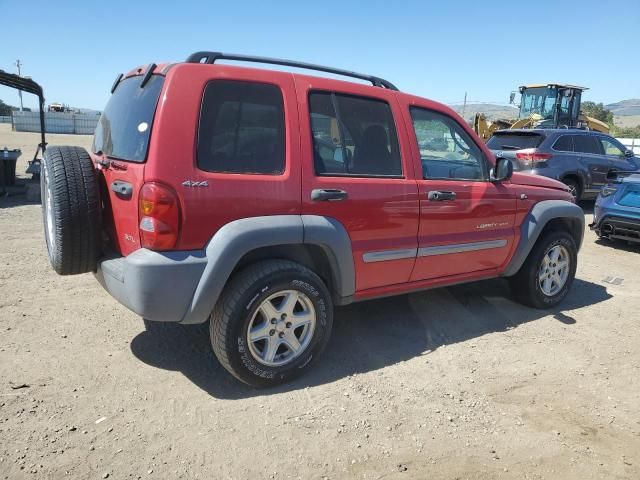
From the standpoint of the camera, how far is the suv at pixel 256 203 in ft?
8.71

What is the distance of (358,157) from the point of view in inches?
132

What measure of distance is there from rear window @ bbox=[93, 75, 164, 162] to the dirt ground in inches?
55.3

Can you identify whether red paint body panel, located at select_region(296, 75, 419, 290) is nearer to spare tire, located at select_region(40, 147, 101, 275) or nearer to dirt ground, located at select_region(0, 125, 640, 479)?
dirt ground, located at select_region(0, 125, 640, 479)

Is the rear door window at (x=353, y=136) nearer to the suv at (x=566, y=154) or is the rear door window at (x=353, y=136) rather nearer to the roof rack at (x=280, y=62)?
the roof rack at (x=280, y=62)

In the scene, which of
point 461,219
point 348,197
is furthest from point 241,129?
point 461,219

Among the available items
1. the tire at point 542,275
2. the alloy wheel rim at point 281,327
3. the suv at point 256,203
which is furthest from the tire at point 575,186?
the alloy wheel rim at point 281,327

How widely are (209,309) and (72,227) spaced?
921mm

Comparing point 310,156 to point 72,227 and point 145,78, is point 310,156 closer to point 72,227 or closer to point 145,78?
point 145,78

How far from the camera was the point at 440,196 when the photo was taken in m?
3.63

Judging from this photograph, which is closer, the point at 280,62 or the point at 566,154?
the point at 280,62

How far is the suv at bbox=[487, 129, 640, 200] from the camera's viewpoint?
30.7ft

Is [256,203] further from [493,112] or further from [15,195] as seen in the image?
[493,112]

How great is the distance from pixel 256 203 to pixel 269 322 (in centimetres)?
74

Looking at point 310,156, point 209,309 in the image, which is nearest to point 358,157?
point 310,156
